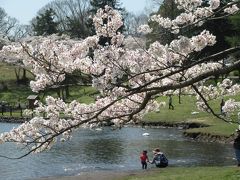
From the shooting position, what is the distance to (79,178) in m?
23.4

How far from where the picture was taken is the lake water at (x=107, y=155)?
27344mm

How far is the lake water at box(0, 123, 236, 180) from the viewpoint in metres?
27.3

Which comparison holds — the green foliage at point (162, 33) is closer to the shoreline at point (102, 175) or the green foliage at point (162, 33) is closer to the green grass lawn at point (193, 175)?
the green grass lawn at point (193, 175)

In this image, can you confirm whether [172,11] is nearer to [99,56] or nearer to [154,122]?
[154,122]

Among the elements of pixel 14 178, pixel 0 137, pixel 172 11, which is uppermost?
pixel 172 11

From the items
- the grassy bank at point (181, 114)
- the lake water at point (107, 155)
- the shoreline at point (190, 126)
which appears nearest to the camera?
the lake water at point (107, 155)

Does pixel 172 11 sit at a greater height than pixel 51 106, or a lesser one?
greater

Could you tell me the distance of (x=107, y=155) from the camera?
106 feet

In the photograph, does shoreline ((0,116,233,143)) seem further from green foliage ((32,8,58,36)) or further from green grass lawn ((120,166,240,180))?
green foliage ((32,8,58,36))

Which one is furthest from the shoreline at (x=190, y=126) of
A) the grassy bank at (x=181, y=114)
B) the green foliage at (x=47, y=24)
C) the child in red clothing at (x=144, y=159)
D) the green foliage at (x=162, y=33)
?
the green foliage at (x=47, y=24)

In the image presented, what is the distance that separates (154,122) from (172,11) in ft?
42.6

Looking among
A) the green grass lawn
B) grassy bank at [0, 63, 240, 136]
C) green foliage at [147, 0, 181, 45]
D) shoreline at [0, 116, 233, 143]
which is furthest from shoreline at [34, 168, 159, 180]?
shoreline at [0, 116, 233, 143]

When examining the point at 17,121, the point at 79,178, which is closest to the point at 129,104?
the point at 79,178

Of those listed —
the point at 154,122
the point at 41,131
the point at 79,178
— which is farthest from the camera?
the point at 154,122
